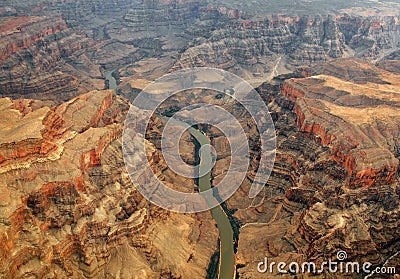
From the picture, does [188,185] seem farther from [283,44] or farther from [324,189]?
[283,44]

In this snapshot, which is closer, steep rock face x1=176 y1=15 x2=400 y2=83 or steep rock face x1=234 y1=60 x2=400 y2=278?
steep rock face x1=234 y1=60 x2=400 y2=278

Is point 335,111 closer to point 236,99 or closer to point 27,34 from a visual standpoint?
point 236,99

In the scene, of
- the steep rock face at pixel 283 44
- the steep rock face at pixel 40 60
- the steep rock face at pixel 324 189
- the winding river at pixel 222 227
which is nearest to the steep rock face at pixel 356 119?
the steep rock face at pixel 324 189

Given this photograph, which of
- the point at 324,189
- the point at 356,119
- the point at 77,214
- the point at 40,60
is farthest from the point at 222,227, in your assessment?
the point at 40,60

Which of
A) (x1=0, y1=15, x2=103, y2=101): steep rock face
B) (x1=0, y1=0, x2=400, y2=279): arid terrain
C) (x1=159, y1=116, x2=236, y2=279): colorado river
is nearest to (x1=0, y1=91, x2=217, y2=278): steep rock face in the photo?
(x1=0, y1=0, x2=400, y2=279): arid terrain

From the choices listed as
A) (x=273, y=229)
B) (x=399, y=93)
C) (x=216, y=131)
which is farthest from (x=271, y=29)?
(x=273, y=229)

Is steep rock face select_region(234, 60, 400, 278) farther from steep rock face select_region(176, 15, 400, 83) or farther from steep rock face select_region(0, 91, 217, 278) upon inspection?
steep rock face select_region(176, 15, 400, 83)

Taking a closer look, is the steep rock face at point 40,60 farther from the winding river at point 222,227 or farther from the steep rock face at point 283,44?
the winding river at point 222,227

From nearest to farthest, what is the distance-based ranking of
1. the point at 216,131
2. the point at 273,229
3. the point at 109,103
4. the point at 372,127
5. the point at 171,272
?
the point at 171,272 < the point at 273,229 < the point at 372,127 < the point at 109,103 < the point at 216,131

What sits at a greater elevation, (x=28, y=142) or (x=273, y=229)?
(x=28, y=142)
